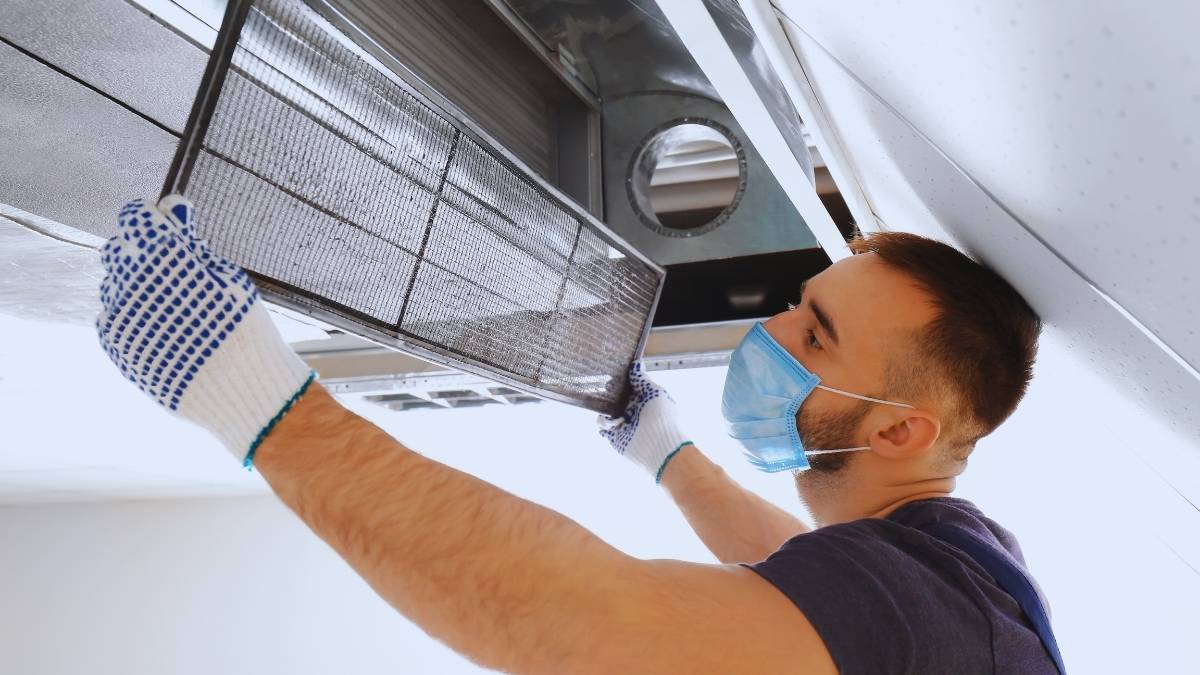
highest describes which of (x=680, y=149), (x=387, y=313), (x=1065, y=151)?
(x=680, y=149)

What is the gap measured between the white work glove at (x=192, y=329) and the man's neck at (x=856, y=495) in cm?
90

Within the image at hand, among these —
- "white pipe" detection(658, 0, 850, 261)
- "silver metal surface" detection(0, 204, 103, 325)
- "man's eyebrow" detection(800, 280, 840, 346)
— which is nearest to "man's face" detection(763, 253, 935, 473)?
"man's eyebrow" detection(800, 280, 840, 346)

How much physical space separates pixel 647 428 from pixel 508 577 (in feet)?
3.15

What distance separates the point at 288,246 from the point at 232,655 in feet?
15.3

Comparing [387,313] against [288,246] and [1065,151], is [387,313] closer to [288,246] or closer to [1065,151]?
[288,246]

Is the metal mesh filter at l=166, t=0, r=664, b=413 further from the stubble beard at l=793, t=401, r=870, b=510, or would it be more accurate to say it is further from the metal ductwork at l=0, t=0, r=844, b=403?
the stubble beard at l=793, t=401, r=870, b=510

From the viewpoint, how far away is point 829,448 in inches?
57.6

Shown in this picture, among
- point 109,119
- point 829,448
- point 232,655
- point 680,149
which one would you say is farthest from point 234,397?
point 232,655

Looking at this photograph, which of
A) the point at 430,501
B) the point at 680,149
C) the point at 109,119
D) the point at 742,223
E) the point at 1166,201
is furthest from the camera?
the point at 680,149

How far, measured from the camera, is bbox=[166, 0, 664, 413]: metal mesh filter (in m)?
1.04

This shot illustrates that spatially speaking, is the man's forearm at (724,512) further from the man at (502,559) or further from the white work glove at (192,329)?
the white work glove at (192,329)

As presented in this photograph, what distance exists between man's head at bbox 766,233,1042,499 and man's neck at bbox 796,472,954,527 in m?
0.02

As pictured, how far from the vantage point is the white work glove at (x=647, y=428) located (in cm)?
185

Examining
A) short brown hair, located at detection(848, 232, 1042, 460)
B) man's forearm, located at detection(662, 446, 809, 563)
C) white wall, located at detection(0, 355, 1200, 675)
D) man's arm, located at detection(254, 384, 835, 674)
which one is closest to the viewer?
man's arm, located at detection(254, 384, 835, 674)
